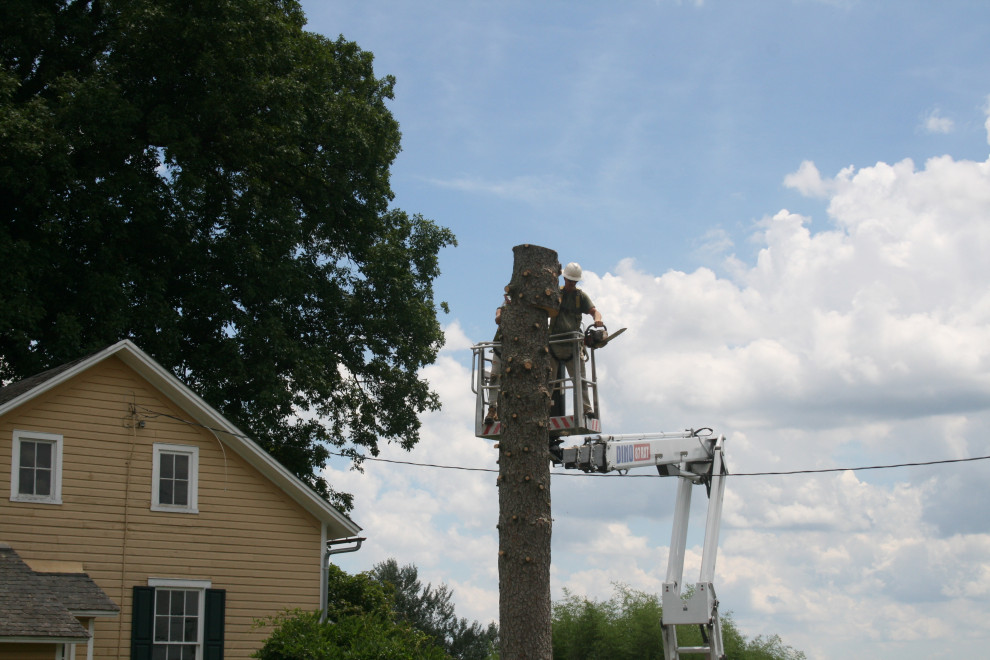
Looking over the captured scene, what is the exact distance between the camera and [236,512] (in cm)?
1936

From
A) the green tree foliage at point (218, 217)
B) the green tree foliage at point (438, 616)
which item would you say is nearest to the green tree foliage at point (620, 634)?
the green tree foliage at point (218, 217)

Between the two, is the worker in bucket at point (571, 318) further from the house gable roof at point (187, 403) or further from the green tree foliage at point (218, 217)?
the green tree foliage at point (218, 217)

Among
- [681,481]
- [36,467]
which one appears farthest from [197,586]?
[681,481]

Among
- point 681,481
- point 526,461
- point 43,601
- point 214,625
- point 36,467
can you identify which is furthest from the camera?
point 214,625

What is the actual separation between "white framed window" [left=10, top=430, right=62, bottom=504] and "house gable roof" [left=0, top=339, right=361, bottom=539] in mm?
764

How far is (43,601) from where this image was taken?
52.1 feet

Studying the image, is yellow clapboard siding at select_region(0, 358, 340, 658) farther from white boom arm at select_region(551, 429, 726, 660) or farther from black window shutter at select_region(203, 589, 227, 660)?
white boom arm at select_region(551, 429, 726, 660)

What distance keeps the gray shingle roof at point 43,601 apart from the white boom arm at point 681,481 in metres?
7.42

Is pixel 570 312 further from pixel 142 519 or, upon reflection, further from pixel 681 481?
pixel 142 519

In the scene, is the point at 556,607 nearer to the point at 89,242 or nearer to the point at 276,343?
the point at 276,343

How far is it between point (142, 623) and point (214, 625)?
119 cm

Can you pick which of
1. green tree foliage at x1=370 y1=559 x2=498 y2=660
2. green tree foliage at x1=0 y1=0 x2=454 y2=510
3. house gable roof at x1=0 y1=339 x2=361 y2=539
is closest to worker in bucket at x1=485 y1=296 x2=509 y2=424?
house gable roof at x1=0 y1=339 x2=361 y2=539

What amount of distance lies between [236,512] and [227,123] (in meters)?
9.15

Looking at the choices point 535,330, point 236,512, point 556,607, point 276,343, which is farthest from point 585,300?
point 556,607
